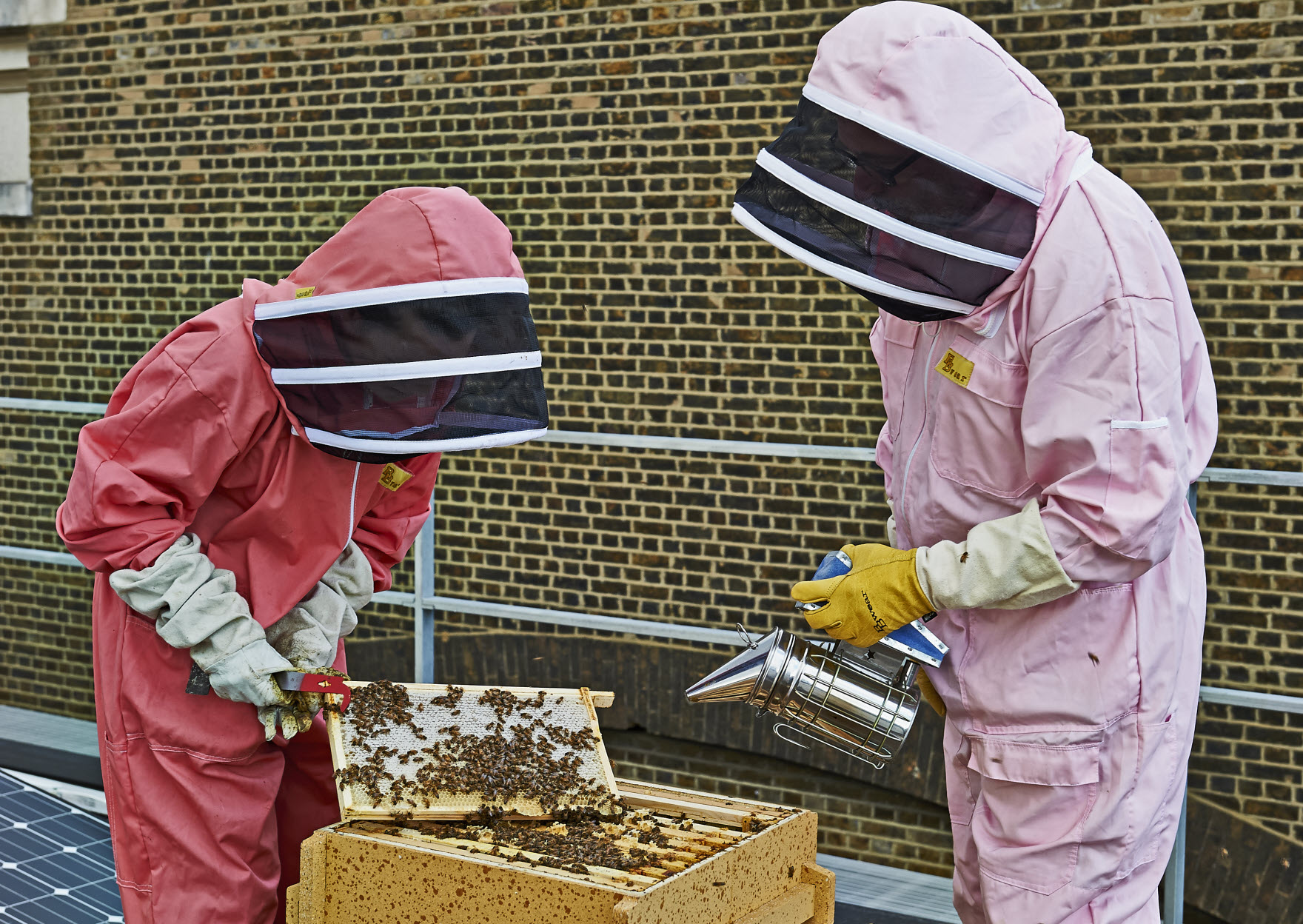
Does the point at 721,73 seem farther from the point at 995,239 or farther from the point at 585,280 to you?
the point at 995,239

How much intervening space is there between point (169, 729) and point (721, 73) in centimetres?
465

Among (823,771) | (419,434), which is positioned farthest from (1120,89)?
(419,434)

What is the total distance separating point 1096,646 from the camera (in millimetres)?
2277

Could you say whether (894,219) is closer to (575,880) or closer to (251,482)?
(575,880)

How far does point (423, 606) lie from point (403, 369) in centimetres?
187

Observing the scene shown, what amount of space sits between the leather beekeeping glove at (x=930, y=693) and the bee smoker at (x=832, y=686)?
0.8 inches

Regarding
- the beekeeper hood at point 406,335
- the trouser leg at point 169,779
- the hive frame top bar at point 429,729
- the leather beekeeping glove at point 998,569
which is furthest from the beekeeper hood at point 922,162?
the trouser leg at point 169,779

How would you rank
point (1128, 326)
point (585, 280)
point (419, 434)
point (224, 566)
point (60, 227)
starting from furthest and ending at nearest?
point (60, 227)
point (585, 280)
point (224, 566)
point (419, 434)
point (1128, 326)

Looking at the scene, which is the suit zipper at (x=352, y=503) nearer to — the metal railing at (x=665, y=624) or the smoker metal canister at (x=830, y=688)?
the metal railing at (x=665, y=624)

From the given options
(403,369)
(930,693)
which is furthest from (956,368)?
(403,369)

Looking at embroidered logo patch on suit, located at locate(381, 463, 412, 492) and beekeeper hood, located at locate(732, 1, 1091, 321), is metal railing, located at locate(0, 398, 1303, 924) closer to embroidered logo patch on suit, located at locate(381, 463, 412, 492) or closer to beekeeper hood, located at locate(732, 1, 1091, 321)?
embroidered logo patch on suit, located at locate(381, 463, 412, 492)

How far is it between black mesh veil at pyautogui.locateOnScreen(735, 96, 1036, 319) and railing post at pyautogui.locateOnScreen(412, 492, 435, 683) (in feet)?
6.78

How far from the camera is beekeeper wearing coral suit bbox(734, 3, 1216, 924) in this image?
218cm

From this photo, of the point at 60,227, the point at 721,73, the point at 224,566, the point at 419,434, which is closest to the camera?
the point at 419,434
